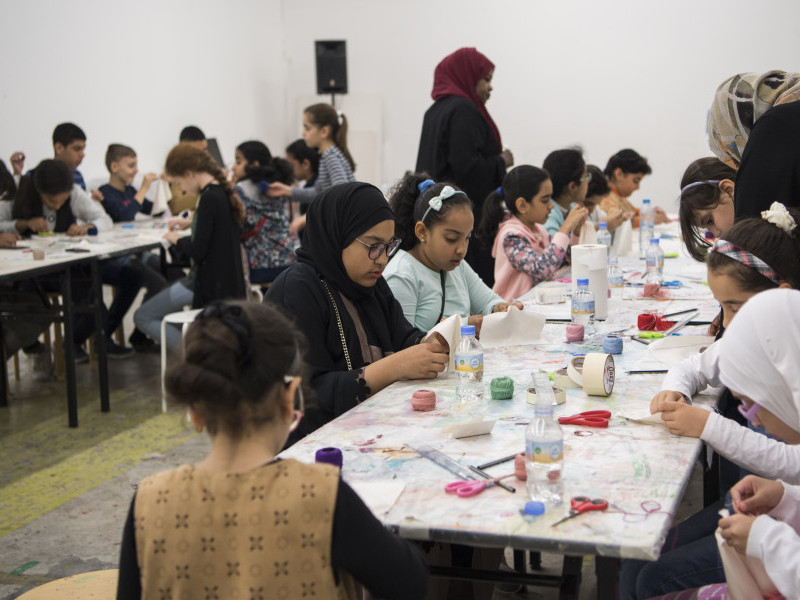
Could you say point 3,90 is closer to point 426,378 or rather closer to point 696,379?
point 426,378

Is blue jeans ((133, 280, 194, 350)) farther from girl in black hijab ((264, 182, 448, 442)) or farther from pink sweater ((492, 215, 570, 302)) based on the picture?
girl in black hijab ((264, 182, 448, 442))

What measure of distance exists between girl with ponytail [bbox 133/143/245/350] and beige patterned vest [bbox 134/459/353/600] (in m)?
3.63

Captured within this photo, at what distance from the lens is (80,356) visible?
6.07m

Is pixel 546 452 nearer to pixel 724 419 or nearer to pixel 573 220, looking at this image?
pixel 724 419

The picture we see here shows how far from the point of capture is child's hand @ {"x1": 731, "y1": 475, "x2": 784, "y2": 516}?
65.6 inches

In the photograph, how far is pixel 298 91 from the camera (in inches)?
425

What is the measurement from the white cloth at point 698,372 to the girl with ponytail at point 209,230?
122 inches

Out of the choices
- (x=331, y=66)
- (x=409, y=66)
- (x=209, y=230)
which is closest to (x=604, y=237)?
(x=209, y=230)

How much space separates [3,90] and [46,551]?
4.72 meters

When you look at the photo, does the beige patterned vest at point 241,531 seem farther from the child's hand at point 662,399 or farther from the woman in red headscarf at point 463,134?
the woman in red headscarf at point 463,134

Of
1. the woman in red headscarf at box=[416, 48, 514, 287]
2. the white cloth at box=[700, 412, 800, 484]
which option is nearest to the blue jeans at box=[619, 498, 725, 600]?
the white cloth at box=[700, 412, 800, 484]

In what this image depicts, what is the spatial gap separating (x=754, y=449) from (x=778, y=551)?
1.41 ft

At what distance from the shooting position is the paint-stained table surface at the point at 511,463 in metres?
1.51

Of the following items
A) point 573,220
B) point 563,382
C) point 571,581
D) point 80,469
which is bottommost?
point 80,469
